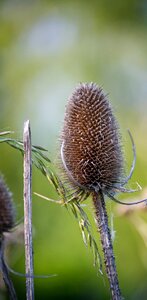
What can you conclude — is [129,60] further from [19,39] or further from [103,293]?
[103,293]

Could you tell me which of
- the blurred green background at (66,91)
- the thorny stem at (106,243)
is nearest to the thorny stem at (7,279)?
the thorny stem at (106,243)

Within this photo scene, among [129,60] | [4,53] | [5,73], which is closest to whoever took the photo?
[129,60]

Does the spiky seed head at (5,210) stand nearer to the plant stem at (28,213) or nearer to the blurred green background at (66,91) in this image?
the plant stem at (28,213)

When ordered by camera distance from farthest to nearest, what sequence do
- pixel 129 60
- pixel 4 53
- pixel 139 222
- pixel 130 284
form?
pixel 4 53
pixel 129 60
pixel 130 284
pixel 139 222

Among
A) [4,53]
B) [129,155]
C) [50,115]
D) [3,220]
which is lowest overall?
[3,220]

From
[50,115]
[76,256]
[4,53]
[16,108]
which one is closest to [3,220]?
[76,256]

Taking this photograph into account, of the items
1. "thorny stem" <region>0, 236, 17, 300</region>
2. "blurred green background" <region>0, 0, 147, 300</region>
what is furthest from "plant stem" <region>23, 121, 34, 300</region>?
"blurred green background" <region>0, 0, 147, 300</region>

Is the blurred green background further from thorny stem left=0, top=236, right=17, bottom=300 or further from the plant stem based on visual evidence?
the plant stem
